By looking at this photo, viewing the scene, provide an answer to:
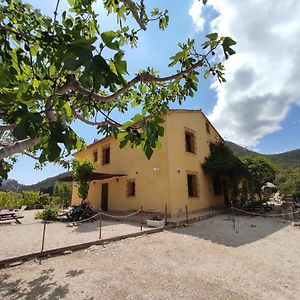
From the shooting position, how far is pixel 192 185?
15.2m

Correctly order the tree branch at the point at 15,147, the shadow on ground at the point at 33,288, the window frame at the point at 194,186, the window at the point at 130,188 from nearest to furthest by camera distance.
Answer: the tree branch at the point at 15,147
the shadow on ground at the point at 33,288
the window frame at the point at 194,186
the window at the point at 130,188

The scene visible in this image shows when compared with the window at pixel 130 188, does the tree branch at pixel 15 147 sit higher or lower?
lower

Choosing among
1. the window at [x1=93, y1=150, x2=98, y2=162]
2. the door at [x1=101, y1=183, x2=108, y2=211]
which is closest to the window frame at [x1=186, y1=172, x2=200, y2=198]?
the door at [x1=101, y1=183, x2=108, y2=211]

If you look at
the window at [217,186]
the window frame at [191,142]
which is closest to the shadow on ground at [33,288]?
the window frame at [191,142]

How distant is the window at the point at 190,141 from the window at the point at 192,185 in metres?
1.68

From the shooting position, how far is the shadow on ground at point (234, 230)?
869 cm

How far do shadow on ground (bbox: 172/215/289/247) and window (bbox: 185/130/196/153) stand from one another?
16.8 ft

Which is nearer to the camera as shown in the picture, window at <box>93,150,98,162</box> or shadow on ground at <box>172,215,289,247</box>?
shadow on ground at <box>172,215,289,247</box>

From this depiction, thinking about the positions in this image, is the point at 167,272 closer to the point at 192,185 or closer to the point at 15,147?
the point at 15,147

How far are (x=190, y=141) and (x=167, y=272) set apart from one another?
11.3m

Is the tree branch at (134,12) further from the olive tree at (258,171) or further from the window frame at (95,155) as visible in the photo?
the window frame at (95,155)

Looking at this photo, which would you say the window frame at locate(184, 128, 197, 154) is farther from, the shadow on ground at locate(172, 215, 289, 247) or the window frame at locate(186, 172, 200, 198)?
the shadow on ground at locate(172, 215, 289, 247)

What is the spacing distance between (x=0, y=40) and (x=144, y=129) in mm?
1451

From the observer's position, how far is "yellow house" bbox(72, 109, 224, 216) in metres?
13.2
